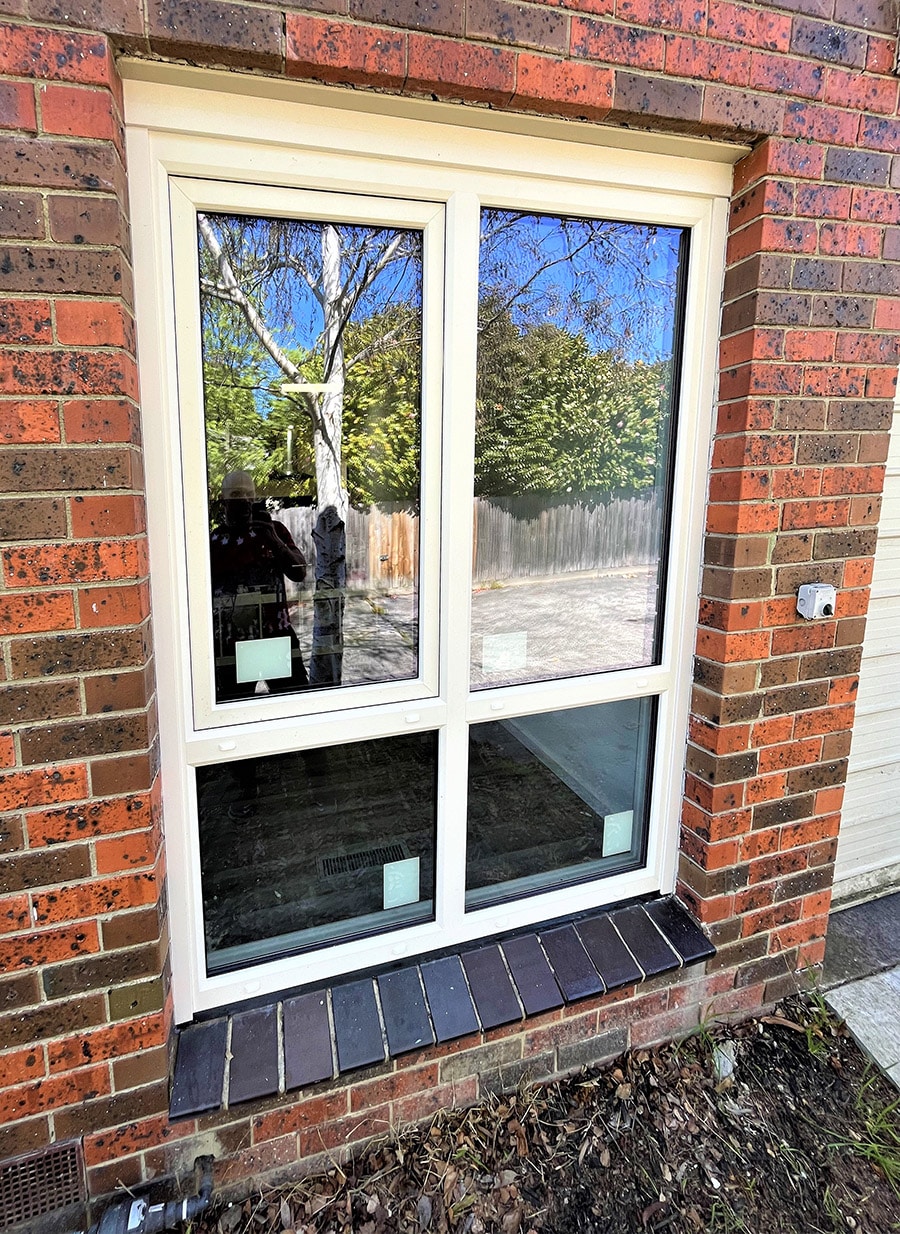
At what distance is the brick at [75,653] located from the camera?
1270mm

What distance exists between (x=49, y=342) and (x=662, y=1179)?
243cm

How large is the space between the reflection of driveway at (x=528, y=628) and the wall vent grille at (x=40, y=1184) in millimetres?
1204

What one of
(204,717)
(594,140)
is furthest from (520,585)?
(594,140)

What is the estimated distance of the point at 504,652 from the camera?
1890 mm

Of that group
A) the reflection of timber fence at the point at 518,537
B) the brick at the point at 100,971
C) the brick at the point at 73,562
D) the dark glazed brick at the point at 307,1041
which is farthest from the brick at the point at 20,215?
the dark glazed brick at the point at 307,1041

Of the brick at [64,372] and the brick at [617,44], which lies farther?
the brick at [617,44]

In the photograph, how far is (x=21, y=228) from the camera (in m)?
1.17

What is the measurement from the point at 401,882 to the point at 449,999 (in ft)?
1.06

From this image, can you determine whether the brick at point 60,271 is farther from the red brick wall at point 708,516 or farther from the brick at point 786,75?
the brick at point 786,75

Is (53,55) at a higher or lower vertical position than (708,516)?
higher

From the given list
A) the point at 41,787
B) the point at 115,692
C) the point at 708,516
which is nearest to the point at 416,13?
the point at 708,516

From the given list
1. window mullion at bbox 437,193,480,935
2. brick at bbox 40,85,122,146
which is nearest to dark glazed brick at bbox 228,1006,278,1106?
window mullion at bbox 437,193,480,935

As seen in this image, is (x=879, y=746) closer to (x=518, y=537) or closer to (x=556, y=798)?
(x=556, y=798)

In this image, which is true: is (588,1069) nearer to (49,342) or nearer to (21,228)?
(49,342)
